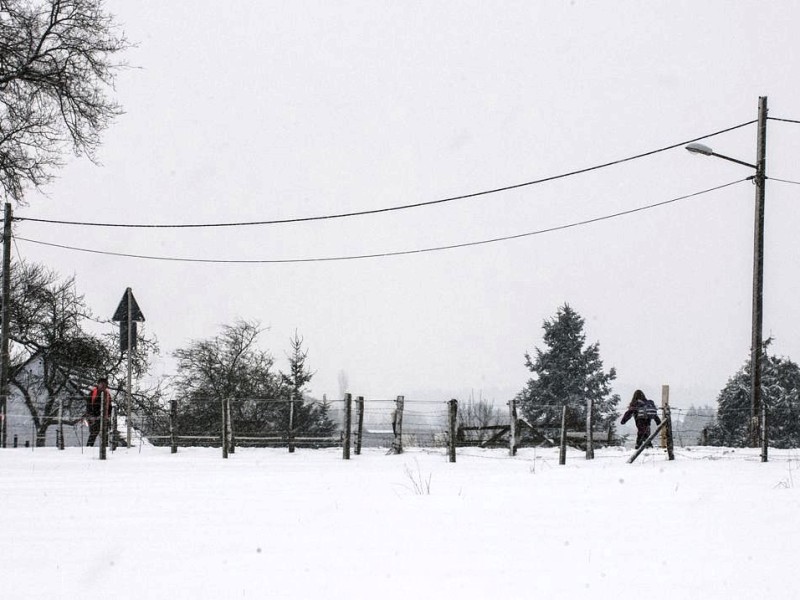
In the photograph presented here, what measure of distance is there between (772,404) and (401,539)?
140ft

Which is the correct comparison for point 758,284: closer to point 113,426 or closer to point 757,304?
point 757,304

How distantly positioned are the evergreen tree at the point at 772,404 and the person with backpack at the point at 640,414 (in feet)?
76.2

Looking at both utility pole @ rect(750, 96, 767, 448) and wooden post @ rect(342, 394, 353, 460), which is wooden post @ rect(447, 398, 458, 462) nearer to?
wooden post @ rect(342, 394, 353, 460)

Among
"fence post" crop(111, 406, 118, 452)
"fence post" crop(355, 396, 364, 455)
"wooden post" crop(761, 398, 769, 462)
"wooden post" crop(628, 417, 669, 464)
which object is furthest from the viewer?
"fence post" crop(355, 396, 364, 455)

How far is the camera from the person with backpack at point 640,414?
17578 millimetres

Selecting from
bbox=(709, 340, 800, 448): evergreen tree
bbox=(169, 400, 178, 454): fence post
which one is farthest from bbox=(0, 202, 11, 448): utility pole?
bbox=(709, 340, 800, 448): evergreen tree

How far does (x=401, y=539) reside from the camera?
604 centimetres

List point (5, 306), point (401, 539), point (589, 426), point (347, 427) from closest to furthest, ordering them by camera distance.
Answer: point (401, 539) < point (589, 426) < point (347, 427) < point (5, 306)

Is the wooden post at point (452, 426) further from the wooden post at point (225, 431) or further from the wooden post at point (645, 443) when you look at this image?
the wooden post at point (225, 431)

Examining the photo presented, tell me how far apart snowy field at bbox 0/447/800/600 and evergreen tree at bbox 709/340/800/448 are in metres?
32.8

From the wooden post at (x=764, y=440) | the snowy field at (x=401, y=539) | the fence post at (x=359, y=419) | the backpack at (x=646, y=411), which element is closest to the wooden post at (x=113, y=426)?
the fence post at (x=359, y=419)

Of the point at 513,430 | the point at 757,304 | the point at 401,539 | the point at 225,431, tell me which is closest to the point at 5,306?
the point at 225,431

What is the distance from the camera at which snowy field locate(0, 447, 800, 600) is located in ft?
15.5

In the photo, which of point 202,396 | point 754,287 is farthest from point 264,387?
point 754,287
